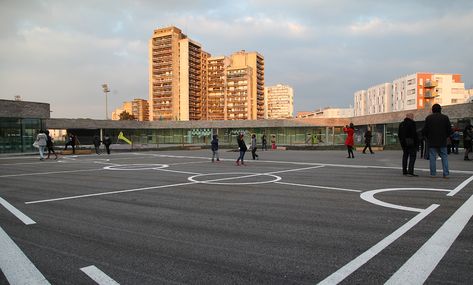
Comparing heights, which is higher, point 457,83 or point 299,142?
point 457,83

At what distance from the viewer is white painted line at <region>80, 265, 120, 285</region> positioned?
2.86m

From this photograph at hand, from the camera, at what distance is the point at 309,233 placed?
421cm

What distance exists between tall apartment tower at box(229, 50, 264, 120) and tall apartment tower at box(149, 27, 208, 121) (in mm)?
20532

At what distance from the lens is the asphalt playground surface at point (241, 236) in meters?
3.00

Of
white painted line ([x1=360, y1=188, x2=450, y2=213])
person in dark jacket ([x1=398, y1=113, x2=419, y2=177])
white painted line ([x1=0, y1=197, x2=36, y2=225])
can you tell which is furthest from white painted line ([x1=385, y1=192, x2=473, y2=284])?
person in dark jacket ([x1=398, y1=113, x2=419, y2=177])

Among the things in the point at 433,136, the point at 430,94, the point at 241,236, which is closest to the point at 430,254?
the point at 241,236

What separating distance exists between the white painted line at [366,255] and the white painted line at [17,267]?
8.19ft

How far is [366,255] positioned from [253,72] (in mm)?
154346

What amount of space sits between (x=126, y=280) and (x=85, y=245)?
4.08 ft

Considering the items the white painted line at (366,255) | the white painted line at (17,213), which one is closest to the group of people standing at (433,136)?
the white painted line at (366,255)

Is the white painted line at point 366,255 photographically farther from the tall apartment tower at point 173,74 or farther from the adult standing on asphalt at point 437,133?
the tall apartment tower at point 173,74

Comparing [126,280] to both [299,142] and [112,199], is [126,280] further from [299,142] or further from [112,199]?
[299,142]

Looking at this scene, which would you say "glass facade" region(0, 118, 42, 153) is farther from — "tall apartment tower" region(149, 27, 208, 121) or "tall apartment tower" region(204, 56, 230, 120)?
"tall apartment tower" region(204, 56, 230, 120)

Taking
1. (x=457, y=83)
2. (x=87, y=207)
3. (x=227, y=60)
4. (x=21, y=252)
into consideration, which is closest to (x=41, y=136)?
(x=87, y=207)
